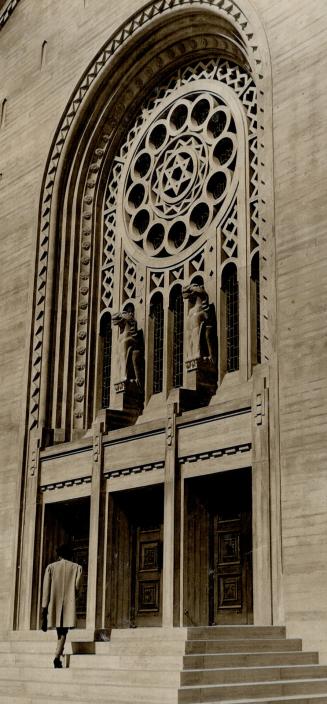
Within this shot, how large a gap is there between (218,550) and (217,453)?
175cm

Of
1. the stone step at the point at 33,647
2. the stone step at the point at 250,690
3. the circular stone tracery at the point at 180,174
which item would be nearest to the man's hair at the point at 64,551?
the stone step at the point at 33,647

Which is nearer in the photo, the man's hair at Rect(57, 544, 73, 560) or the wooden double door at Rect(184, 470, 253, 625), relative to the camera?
the man's hair at Rect(57, 544, 73, 560)

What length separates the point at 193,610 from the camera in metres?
14.8

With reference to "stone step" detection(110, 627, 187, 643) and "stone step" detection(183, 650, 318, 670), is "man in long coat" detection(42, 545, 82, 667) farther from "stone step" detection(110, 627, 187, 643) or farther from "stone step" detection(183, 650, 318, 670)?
"stone step" detection(183, 650, 318, 670)

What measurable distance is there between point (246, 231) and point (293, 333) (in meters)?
3.12

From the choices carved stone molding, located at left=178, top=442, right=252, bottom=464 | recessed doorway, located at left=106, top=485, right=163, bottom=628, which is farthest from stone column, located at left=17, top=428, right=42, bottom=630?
carved stone molding, located at left=178, top=442, right=252, bottom=464

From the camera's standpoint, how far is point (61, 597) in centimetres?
1232

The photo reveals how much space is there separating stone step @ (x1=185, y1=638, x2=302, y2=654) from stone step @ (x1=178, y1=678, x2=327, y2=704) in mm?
641

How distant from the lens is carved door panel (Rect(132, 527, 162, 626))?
629 inches

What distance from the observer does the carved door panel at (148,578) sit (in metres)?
16.0

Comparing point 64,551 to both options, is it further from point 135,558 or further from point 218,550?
point 135,558

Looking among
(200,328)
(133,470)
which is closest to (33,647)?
(133,470)

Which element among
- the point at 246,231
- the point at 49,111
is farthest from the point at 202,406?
the point at 49,111

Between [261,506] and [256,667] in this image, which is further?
[261,506]
